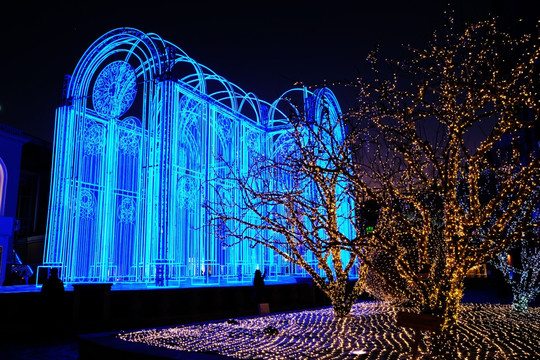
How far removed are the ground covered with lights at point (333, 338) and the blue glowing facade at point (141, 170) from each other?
5231 millimetres

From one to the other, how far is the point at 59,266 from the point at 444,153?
13.4m

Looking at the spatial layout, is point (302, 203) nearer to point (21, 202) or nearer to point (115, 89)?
point (115, 89)

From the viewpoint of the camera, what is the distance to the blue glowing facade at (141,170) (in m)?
15.3

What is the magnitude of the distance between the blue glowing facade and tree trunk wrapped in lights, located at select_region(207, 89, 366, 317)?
664mm

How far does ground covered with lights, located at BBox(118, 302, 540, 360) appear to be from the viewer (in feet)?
21.8

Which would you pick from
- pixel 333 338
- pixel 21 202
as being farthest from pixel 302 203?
pixel 21 202

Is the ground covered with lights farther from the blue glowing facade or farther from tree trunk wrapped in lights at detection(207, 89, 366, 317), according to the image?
the blue glowing facade

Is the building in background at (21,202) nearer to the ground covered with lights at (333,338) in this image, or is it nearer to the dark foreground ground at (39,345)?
the dark foreground ground at (39,345)

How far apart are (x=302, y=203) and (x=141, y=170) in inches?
360

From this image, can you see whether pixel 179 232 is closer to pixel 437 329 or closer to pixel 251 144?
pixel 251 144

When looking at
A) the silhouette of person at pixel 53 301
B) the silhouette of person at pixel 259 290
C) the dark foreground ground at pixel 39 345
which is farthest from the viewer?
the silhouette of person at pixel 259 290

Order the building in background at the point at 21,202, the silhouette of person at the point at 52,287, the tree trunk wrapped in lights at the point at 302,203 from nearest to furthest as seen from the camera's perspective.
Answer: the tree trunk wrapped in lights at the point at 302,203, the silhouette of person at the point at 52,287, the building in background at the point at 21,202

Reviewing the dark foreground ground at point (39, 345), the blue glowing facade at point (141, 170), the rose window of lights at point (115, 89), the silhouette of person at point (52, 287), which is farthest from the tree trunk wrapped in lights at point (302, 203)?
the rose window of lights at point (115, 89)

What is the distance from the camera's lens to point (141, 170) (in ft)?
55.9
